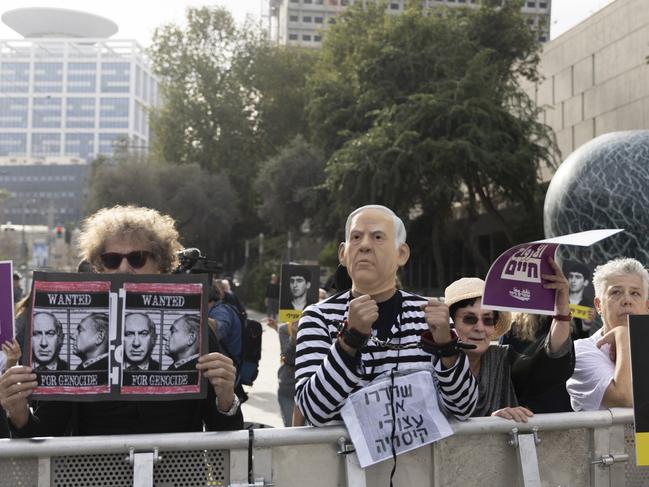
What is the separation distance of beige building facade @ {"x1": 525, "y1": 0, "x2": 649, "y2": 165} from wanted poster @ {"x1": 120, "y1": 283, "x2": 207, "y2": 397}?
2534 cm

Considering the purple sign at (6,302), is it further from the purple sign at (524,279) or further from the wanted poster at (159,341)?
the purple sign at (524,279)

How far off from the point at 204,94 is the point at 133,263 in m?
45.0

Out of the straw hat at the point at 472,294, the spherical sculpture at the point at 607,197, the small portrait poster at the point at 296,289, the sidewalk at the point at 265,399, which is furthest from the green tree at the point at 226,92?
the straw hat at the point at 472,294

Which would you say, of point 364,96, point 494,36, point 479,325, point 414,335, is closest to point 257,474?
point 414,335

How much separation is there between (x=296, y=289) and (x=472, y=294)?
14.5 ft

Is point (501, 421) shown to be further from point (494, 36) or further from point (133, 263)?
point (494, 36)

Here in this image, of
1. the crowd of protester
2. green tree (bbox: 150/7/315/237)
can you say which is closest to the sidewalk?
the crowd of protester

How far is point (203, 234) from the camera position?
154 ft

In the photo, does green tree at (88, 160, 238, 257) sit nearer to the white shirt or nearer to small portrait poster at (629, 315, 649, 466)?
the white shirt

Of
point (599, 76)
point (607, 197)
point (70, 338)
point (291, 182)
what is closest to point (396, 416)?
point (70, 338)

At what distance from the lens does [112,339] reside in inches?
106

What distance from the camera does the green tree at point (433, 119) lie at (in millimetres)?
26500

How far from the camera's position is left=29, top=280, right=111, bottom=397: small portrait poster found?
265 centimetres

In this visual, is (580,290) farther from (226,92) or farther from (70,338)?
(226,92)
